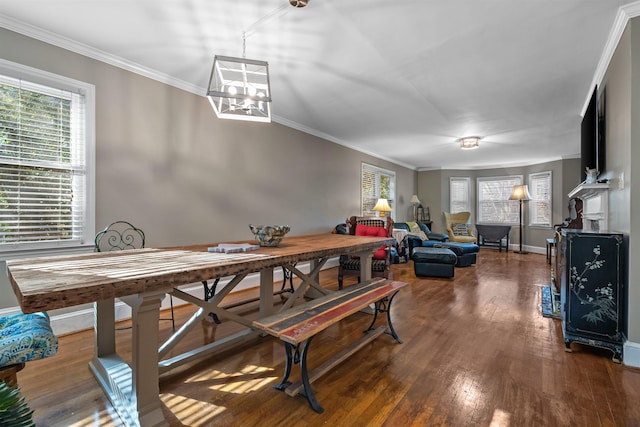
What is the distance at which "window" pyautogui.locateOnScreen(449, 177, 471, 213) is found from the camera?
902 cm

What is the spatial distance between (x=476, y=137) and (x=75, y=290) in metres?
6.05

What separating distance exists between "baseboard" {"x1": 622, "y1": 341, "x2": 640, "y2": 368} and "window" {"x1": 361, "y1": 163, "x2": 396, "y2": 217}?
190 inches

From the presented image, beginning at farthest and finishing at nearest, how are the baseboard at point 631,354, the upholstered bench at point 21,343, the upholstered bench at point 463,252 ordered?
the upholstered bench at point 463,252 → the baseboard at point 631,354 → the upholstered bench at point 21,343

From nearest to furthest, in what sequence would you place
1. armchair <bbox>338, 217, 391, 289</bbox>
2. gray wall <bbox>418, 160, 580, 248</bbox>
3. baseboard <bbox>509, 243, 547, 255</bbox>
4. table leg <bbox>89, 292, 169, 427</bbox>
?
table leg <bbox>89, 292, 169, 427</bbox>, armchair <bbox>338, 217, 391, 289</bbox>, gray wall <bbox>418, 160, 580, 248</bbox>, baseboard <bbox>509, 243, 547, 255</bbox>

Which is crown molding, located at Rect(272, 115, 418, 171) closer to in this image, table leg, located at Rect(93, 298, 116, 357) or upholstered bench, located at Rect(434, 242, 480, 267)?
upholstered bench, located at Rect(434, 242, 480, 267)

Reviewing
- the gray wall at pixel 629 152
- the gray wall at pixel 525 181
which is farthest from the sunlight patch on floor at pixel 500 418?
the gray wall at pixel 525 181

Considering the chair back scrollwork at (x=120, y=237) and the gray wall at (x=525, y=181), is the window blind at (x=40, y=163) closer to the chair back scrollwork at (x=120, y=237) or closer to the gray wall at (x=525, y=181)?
the chair back scrollwork at (x=120, y=237)

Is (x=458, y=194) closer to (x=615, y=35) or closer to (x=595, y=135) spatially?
(x=595, y=135)

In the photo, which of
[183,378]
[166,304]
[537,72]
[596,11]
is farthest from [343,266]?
[596,11]

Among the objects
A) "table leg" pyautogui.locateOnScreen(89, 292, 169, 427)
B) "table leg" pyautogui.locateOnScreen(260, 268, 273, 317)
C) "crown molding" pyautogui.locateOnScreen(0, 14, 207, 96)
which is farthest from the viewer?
"table leg" pyautogui.locateOnScreen(260, 268, 273, 317)

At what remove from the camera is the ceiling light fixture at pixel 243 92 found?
1.86 meters

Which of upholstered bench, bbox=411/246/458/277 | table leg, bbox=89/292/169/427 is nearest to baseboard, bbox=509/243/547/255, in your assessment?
upholstered bench, bbox=411/246/458/277

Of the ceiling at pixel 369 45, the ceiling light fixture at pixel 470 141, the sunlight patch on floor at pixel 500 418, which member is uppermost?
the ceiling at pixel 369 45

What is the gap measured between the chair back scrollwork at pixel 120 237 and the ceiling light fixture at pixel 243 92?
1.56 meters
